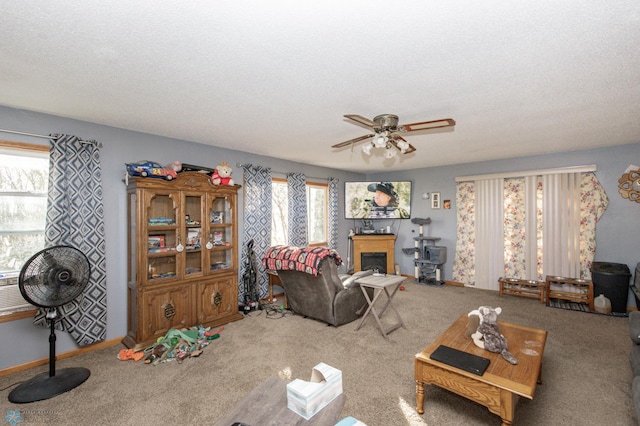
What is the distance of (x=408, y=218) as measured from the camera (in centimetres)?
624

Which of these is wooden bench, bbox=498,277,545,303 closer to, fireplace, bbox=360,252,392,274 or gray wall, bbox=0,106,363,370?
fireplace, bbox=360,252,392,274

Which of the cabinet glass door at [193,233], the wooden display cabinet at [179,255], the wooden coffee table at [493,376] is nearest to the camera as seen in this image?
the wooden coffee table at [493,376]

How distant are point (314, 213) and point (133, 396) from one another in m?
4.09

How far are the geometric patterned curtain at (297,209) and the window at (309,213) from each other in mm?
124

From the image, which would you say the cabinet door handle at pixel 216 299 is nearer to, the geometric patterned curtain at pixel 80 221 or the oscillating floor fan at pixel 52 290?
the geometric patterned curtain at pixel 80 221

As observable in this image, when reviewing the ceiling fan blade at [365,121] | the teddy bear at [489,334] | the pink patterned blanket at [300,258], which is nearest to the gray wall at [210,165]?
the pink patterned blanket at [300,258]

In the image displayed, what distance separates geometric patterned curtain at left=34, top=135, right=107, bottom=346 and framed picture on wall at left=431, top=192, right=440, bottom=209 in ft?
18.3

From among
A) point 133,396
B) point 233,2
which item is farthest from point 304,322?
point 233,2

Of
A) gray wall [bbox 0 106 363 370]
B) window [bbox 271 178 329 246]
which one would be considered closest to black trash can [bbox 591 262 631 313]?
window [bbox 271 178 329 246]

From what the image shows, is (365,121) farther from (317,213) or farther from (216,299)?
(317,213)

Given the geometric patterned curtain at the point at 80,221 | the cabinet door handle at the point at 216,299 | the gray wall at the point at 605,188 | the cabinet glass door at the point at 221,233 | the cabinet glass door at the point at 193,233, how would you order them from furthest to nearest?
1. the gray wall at the point at 605,188
2. the cabinet glass door at the point at 221,233
3. the cabinet door handle at the point at 216,299
4. the cabinet glass door at the point at 193,233
5. the geometric patterned curtain at the point at 80,221

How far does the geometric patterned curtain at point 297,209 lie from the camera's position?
5051mm

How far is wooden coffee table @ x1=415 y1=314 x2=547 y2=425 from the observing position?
169 centimetres

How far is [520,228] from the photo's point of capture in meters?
4.97
